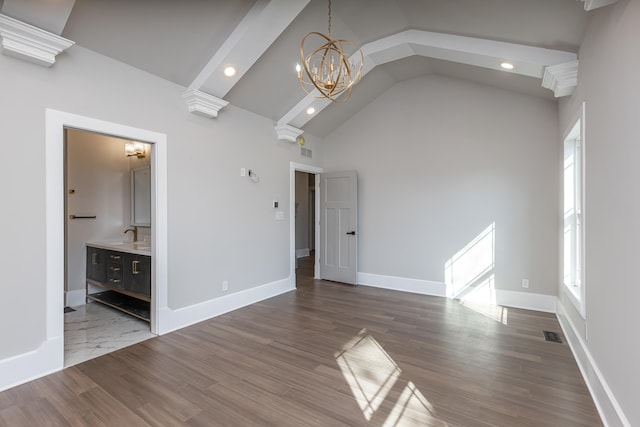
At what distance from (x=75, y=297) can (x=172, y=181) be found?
8.42 ft

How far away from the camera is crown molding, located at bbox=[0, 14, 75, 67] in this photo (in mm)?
2227

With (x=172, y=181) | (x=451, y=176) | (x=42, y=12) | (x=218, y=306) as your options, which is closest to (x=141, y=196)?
(x=172, y=181)

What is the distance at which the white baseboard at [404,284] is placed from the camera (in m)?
4.85

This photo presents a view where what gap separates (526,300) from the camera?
13.8ft

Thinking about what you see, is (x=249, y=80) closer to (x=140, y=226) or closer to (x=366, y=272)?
(x=140, y=226)

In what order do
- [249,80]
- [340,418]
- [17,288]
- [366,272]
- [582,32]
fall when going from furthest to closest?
1. [366,272]
2. [249,80]
3. [582,32]
4. [17,288]
5. [340,418]

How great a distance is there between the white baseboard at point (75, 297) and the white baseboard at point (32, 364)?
2.11m

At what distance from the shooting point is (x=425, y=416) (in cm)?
202

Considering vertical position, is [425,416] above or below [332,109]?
below

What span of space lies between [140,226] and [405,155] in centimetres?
448

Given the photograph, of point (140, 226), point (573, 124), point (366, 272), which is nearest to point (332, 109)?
point (366, 272)

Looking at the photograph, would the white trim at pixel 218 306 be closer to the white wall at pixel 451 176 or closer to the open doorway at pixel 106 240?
the open doorway at pixel 106 240

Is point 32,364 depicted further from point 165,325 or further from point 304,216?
point 304,216

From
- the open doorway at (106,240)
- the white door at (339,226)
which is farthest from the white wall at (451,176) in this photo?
the open doorway at (106,240)
